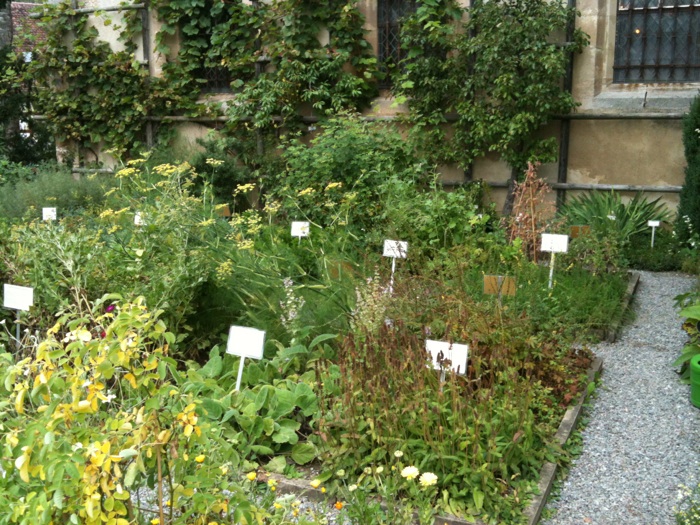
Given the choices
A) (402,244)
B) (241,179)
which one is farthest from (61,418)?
(241,179)

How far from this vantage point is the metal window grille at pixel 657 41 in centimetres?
844

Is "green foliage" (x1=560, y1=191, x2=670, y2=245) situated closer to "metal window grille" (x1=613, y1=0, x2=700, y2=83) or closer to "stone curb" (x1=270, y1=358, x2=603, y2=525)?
"metal window grille" (x1=613, y1=0, x2=700, y2=83)

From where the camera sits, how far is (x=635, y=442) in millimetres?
3986

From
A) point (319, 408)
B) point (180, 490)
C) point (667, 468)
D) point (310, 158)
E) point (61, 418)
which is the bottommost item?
point (667, 468)

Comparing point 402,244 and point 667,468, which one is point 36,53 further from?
point 667,468

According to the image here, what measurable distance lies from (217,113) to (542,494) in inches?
344

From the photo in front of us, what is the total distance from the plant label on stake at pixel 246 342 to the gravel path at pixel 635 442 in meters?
1.59

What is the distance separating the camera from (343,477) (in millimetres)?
3436

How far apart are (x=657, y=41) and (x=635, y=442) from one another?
613 centimetres

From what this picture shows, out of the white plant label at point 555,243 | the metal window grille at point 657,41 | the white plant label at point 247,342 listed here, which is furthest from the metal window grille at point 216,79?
the white plant label at point 247,342

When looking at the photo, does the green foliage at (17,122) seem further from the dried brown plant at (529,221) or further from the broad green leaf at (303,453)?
the broad green leaf at (303,453)

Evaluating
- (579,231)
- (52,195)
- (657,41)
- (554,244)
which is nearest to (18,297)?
(554,244)

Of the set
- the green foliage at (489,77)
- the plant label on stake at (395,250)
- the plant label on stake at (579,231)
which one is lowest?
the plant label on stake at (579,231)

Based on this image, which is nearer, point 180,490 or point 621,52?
point 180,490
